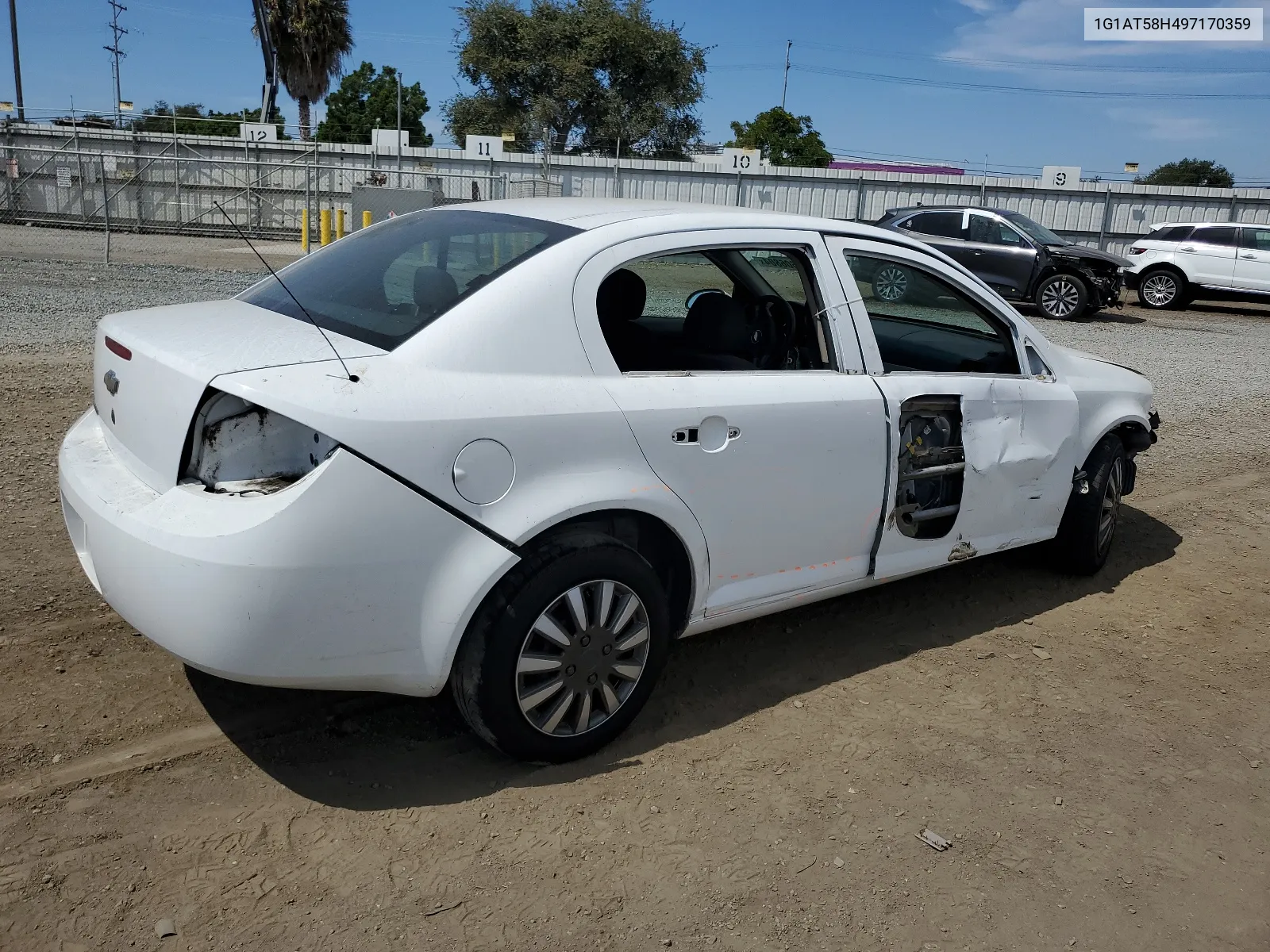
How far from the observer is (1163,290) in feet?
68.1

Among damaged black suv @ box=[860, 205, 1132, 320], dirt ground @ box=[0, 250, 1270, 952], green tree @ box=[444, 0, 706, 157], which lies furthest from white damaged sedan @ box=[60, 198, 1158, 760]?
green tree @ box=[444, 0, 706, 157]

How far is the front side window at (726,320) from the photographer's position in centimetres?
367

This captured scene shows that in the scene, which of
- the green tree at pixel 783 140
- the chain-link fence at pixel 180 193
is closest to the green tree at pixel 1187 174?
the green tree at pixel 783 140

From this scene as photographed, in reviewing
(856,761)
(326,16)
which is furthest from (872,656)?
(326,16)

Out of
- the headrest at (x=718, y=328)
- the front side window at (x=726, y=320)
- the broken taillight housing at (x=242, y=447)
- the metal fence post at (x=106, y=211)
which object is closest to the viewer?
the broken taillight housing at (x=242, y=447)

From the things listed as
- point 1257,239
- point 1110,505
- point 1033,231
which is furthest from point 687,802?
point 1257,239

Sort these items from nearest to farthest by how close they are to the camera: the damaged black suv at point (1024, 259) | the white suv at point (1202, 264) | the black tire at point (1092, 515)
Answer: the black tire at point (1092, 515) < the damaged black suv at point (1024, 259) < the white suv at point (1202, 264)

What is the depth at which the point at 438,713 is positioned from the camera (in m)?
3.51

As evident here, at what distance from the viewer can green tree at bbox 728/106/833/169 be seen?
6391cm

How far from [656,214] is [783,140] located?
219 ft

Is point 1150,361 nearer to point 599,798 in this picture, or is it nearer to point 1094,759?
point 1094,759

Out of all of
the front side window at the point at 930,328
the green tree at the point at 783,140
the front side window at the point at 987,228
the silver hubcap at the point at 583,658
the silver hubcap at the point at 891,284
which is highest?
the green tree at the point at 783,140

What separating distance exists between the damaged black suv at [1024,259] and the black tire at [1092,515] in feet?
43.7

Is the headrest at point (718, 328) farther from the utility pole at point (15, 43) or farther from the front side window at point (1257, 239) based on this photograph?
the utility pole at point (15, 43)
